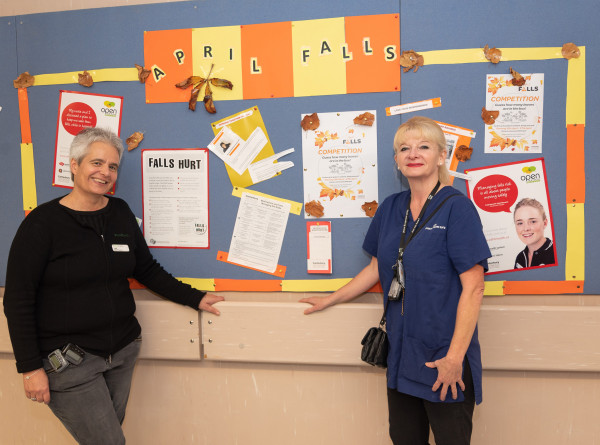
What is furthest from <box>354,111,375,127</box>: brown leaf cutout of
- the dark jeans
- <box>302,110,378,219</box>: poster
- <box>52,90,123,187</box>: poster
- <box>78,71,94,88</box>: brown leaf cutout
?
the dark jeans

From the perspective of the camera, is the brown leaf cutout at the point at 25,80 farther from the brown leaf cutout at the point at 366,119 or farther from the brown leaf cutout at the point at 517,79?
the brown leaf cutout at the point at 517,79

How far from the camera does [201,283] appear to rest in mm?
1919

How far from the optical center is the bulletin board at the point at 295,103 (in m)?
1.68

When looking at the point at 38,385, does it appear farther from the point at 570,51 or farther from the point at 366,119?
the point at 570,51

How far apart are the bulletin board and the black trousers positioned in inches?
21.5

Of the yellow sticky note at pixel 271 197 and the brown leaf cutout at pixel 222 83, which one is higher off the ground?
the brown leaf cutout at pixel 222 83

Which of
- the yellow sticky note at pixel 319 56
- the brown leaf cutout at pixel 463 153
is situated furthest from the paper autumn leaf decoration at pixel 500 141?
the yellow sticky note at pixel 319 56

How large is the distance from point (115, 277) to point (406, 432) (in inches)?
49.4

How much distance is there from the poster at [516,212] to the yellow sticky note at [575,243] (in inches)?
2.6

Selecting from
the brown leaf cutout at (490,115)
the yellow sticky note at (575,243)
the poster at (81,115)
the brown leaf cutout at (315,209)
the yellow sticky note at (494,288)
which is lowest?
the yellow sticky note at (494,288)

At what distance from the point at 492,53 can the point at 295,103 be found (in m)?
0.85

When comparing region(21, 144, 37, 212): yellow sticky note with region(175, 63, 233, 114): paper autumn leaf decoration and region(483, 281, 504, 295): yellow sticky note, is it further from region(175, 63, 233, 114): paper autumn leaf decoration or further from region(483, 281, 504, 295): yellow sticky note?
region(483, 281, 504, 295): yellow sticky note

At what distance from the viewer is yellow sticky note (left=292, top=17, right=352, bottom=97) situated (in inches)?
69.2

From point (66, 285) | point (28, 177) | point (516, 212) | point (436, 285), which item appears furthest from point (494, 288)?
point (28, 177)
